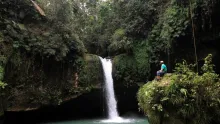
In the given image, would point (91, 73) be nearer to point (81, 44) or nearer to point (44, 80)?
point (81, 44)

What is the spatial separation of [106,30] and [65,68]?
595 centimetres

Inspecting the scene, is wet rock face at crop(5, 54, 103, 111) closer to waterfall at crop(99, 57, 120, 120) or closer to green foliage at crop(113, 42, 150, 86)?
waterfall at crop(99, 57, 120, 120)

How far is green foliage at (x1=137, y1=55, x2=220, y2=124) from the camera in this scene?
288 inches

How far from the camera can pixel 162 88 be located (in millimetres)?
7816

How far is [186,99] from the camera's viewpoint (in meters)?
7.44

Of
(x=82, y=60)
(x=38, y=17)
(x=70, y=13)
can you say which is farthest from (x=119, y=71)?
(x=38, y=17)

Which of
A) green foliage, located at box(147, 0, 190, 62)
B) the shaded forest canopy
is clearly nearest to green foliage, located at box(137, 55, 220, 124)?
green foliage, located at box(147, 0, 190, 62)

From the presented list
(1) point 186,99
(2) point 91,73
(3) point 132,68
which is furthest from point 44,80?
(1) point 186,99

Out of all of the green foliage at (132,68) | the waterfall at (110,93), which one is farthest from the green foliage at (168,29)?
the waterfall at (110,93)

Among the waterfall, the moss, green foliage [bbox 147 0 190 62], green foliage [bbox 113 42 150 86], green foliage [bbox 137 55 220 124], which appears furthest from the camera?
the waterfall

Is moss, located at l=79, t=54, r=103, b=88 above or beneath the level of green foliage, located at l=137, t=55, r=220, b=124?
above

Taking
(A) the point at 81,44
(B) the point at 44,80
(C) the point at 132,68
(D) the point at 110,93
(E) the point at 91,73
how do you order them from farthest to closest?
(C) the point at 132,68 < (D) the point at 110,93 < (A) the point at 81,44 < (E) the point at 91,73 < (B) the point at 44,80

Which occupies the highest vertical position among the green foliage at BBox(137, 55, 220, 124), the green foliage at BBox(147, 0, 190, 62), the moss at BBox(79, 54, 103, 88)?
the green foliage at BBox(147, 0, 190, 62)

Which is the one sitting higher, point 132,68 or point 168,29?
point 168,29
